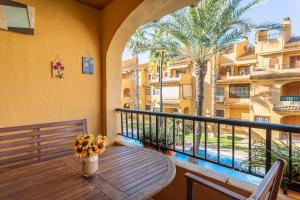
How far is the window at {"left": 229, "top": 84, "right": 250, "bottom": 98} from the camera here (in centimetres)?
1270

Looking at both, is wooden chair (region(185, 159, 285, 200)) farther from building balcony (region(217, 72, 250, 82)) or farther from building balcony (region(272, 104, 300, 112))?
building balcony (region(217, 72, 250, 82))

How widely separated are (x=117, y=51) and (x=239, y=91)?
12.3 m

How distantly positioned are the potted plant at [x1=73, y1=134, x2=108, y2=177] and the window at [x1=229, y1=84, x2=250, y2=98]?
525 inches

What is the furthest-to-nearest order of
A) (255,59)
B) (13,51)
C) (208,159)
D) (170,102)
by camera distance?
(170,102), (255,59), (13,51), (208,159)

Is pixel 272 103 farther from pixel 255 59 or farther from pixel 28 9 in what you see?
pixel 28 9

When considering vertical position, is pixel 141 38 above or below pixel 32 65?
above

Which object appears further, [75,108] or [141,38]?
[141,38]

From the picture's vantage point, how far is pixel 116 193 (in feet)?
3.43

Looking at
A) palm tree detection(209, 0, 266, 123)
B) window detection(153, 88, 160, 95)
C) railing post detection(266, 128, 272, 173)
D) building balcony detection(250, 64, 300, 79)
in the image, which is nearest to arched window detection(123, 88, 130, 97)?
window detection(153, 88, 160, 95)

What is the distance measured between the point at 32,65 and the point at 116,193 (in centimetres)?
201

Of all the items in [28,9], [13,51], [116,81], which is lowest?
[116,81]

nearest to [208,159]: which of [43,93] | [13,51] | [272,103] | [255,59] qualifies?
[43,93]

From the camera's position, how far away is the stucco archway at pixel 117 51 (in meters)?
2.56

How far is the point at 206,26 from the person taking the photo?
543 cm
